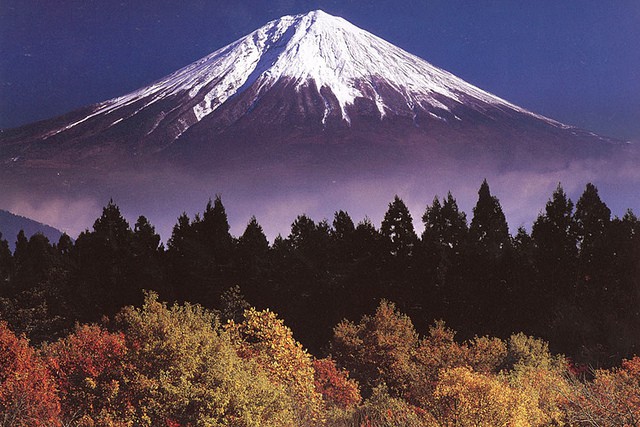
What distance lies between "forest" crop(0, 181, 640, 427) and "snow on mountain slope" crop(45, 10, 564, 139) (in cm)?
8524

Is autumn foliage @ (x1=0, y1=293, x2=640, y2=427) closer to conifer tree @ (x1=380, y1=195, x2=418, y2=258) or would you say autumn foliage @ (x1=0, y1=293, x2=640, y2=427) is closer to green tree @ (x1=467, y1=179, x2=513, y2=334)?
green tree @ (x1=467, y1=179, x2=513, y2=334)

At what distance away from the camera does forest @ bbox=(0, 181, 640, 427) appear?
76.7 feet

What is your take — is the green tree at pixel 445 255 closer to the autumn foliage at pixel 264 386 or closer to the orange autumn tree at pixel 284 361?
the autumn foliage at pixel 264 386

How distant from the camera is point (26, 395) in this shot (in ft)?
77.2

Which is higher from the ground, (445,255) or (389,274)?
(445,255)

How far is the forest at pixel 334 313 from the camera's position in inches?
920

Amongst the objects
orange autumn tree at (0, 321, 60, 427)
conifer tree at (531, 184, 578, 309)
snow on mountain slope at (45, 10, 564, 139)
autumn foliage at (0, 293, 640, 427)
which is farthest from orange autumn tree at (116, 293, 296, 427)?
snow on mountain slope at (45, 10, 564, 139)

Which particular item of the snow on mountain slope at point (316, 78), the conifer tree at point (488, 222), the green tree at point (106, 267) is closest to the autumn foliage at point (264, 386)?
the conifer tree at point (488, 222)

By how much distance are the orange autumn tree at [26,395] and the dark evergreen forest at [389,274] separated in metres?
20.7

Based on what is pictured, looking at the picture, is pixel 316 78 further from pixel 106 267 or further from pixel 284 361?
pixel 284 361

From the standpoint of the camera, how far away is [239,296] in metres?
53.4

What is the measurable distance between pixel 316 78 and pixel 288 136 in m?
27.9

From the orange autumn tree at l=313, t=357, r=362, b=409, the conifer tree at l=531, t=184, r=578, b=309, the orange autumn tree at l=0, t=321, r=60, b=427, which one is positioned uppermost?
the conifer tree at l=531, t=184, r=578, b=309

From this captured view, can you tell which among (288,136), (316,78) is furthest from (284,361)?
(316,78)
